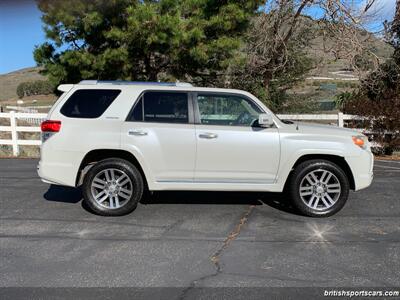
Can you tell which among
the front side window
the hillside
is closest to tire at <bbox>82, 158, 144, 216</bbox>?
the front side window

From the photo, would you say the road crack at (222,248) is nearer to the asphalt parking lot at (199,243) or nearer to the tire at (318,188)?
the asphalt parking lot at (199,243)

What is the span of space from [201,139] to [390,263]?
2.83 m

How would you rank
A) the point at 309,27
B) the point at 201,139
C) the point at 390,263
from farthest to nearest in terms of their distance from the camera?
1. the point at 309,27
2. the point at 201,139
3. the point at 390,263

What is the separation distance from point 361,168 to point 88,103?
3917 millimetres

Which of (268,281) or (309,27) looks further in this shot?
(309,27)

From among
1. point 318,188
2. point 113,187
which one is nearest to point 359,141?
point 318,188

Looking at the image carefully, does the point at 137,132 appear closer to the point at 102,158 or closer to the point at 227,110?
the point at 102,158

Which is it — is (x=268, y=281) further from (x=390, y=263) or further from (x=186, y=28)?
(x=186, y=28)

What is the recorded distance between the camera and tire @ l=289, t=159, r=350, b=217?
21.5 feet

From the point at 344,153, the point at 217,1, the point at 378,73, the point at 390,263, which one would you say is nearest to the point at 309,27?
the point at 378,73

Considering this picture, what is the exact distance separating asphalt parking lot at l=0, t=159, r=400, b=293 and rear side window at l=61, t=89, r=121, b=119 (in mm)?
1435

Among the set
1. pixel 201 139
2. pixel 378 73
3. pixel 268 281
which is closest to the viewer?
pixel 268 281

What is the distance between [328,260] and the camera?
16.1 ft

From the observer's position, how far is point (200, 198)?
25.3ft
